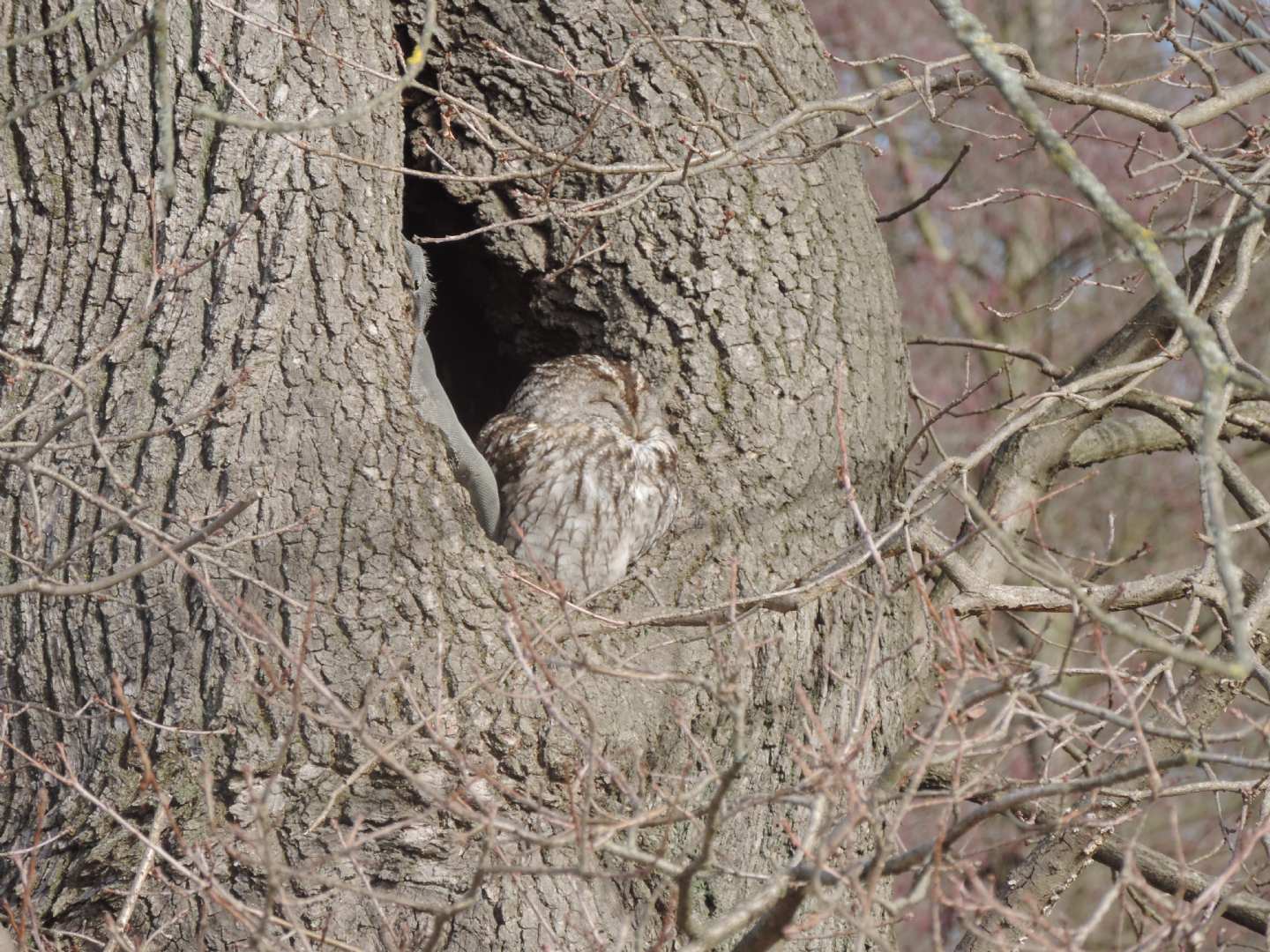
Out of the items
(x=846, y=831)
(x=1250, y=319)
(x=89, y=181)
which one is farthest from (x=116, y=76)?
(x=1250, y=319)

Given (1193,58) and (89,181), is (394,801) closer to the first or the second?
(89,181)

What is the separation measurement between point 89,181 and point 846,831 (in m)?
2.25

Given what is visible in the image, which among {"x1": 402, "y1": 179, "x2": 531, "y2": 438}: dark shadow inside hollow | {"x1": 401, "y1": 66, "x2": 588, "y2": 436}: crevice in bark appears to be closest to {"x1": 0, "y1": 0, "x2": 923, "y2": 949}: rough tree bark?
{"x1": 401, "y1": 66, "x2": 588, "y2": 436}: crevice in bark

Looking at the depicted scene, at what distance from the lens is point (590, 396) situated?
13.1ft

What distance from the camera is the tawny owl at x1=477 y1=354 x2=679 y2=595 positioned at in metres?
3.89

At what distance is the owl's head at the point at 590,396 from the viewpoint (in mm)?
3828

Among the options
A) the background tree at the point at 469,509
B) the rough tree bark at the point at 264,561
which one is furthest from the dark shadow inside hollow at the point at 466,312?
the rough tree bark at the point at 264,561

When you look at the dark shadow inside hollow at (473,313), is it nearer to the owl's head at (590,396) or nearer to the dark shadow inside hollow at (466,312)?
the dark shadow inside hollow at (466,312)

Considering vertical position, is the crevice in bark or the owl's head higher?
the crevice in bark

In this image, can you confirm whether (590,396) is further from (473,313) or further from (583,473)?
(473,313)

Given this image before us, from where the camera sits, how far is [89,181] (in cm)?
315

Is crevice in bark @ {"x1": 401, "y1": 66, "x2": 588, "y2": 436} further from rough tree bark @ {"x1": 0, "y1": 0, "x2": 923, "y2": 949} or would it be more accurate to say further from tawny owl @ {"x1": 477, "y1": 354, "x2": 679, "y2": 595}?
rough tree bark @ {"x1": 0, "y1": 0, "x2": 923, "y2": 949}

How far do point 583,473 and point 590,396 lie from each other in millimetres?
237

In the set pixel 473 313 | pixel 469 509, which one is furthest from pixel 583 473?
pixel 473 313
